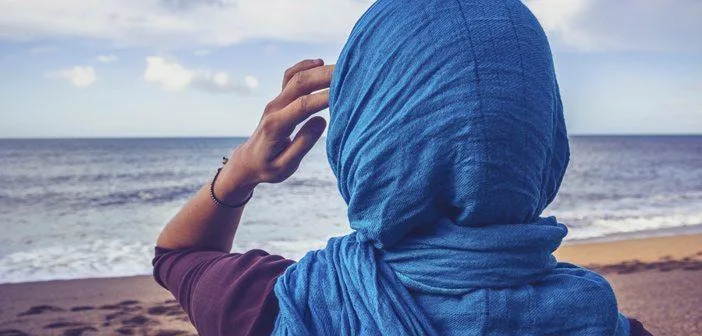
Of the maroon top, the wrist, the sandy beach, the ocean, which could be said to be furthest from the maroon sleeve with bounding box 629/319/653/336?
the ocean

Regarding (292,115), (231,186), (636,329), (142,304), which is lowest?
(142,304)

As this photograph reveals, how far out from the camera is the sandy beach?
650 cm

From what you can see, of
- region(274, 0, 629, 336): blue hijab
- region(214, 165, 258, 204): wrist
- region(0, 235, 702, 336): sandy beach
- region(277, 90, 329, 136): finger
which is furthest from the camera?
region(0, 235, 702, 336): sandy beach

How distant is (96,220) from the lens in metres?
14.8

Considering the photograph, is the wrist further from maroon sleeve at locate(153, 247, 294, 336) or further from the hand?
maroon sleeve at locate(153, 247, 294, 336)

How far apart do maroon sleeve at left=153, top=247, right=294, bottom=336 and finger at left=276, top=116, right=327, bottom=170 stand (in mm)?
160

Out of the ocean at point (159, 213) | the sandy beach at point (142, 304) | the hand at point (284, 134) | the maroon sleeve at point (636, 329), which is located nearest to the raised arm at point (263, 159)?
the hand at point (284, 134)

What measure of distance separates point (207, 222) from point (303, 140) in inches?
10.7

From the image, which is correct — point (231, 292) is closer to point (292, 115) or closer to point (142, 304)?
point (292, 115)

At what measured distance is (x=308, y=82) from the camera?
104 centimetres

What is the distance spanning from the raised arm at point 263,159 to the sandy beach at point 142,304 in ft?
17.7

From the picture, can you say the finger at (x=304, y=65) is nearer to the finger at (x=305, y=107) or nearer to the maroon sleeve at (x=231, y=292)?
the finger at (x=305, y=107)

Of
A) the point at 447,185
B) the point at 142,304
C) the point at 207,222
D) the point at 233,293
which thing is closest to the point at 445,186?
the point at 447,185

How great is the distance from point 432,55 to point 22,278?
854 centimetres
